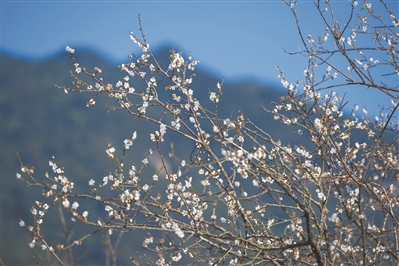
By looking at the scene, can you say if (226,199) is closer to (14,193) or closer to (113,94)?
(113,94)

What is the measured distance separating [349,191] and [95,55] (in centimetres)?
13325

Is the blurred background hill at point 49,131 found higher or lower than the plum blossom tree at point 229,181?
higher

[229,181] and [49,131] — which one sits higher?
[49,131]

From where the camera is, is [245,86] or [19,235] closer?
[19,235]

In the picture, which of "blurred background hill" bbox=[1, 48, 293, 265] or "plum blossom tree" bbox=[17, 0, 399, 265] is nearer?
"plum blossom tree" bbox=[17, 0, 399, 265]

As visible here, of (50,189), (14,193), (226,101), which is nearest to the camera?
(50,189)

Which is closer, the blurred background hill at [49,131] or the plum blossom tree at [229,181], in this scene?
the plum blossom tree at [229,181]

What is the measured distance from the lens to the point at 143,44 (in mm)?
4203

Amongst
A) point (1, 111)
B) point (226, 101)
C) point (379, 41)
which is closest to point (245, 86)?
point (226, 101)

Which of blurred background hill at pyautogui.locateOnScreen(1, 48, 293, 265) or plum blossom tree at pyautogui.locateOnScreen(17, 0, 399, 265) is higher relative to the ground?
blurred background hill at pyautogui.locateOnScreen(1, 48, 293, 265)

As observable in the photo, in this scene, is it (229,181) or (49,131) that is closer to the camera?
(229,181)

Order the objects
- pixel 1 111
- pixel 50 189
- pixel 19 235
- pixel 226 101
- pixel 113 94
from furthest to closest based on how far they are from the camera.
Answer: pixel 226 101
pixel 1 111
pixel 19 235
pixel 113 94
pixel 50 189

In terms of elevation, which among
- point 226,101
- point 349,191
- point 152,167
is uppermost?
point 226,101

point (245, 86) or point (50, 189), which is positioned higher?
point (245, 86)
